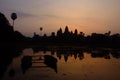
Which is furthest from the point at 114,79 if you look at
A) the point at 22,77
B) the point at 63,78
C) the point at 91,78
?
the point at 22,77

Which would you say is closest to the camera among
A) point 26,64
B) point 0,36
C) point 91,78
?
point 91,78

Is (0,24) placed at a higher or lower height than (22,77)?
higher

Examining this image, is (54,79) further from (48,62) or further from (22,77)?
(48,62)

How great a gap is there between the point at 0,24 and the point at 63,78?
80491mm

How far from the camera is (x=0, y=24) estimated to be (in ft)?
358

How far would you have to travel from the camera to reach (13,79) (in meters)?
32.8

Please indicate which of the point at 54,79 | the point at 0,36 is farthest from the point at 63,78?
the point at 0,36

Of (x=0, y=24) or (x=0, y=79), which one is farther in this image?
(x=0, y=24)

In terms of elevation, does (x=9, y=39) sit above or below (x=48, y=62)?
above

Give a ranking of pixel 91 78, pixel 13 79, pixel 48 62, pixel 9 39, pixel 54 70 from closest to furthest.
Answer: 1. pixel 13 79
2. pixel 91 78
3. pixel 54 70
4. pixel 48 62
5. pixel 9 39

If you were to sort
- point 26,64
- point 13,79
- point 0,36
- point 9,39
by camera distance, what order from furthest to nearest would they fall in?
1. point 9,39
2. point 0,36
3. point 26,64
4. point 13,79

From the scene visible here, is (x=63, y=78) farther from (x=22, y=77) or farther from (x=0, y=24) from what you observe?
(x=0, y=24)

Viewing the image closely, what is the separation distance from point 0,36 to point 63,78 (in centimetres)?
7890

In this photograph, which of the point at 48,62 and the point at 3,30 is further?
the point at 3,30
